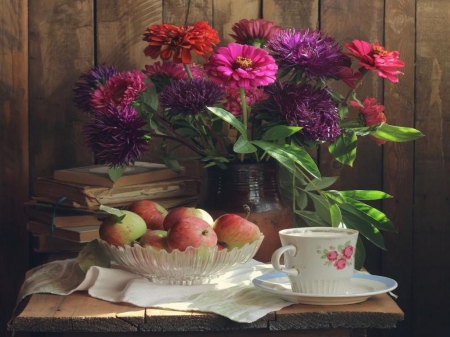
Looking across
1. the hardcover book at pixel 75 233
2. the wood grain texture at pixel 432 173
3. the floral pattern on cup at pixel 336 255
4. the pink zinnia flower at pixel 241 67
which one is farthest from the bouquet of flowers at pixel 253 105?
the wood grain texture at pixel 432 173

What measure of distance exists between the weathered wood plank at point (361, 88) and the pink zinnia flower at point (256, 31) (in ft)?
1.16

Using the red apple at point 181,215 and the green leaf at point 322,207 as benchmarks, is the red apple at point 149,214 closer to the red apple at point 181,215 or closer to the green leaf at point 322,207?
the red apple at point 181,215

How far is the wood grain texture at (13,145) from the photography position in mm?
1678

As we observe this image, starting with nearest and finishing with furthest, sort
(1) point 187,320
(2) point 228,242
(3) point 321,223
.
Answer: (1) point 187,320, (2) point 228,242, (3) point 321,223

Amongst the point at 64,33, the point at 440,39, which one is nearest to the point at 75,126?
the point at 64,33

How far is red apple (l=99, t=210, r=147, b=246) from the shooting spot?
1190 millimetres

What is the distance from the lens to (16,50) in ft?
5.51

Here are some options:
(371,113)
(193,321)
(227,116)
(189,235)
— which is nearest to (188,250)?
(189,235)

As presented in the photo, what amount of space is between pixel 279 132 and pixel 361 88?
0.48 metres

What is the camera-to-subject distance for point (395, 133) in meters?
1.42

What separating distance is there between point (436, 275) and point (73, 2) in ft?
3.02

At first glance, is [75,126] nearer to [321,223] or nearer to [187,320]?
[321,223]

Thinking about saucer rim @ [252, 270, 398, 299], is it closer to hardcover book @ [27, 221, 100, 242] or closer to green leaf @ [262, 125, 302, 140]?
green leaf @ [262, 125, 302, 140]

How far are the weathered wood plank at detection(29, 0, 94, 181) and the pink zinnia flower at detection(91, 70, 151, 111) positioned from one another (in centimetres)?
31
